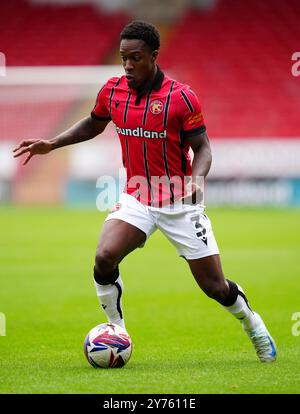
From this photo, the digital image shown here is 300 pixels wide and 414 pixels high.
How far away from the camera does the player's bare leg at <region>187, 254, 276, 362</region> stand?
6652 millimetres

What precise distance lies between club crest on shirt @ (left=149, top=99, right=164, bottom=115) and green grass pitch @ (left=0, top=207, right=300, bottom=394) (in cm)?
190

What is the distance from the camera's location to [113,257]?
657 centimetres

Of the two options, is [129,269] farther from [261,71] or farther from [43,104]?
[261,71]

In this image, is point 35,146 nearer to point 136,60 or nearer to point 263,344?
point 136,60

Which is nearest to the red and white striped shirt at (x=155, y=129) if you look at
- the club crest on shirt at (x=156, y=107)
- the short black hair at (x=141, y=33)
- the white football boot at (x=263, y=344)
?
the club crest on shirt at (x=156, y=107)

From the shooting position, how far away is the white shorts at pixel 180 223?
6676 mm

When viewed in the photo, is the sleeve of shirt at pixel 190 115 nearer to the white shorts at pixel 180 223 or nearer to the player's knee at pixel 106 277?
the white shorts at pixel 180 223

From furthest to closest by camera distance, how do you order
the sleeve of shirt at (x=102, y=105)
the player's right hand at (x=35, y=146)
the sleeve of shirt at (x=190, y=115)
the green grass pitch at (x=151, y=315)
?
1. the player's right hand at (x=35, y=146)
2. the sleeve of shirt at (x=102, y=105)
3. the sleeve of shirt at (x=190, y=115)
4. the green grass pitch at (x=151, y=315)

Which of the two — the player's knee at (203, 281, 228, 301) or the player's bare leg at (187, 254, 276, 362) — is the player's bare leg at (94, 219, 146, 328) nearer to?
the player's bare leg at (187, 254, 276, 362)

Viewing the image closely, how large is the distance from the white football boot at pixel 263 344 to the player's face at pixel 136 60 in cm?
212

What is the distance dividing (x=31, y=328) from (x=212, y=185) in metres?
18.3

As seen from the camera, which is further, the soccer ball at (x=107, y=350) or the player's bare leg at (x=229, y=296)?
the player's bare leg at (x=229, y=296)

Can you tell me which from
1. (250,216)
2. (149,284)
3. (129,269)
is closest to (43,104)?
(250,216)

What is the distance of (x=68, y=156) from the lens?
27344 mm
